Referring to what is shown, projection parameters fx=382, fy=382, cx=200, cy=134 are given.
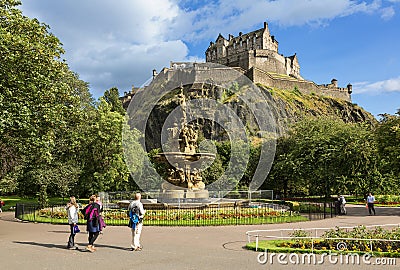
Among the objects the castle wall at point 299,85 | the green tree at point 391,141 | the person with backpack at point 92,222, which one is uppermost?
the castle wall at point 299,85

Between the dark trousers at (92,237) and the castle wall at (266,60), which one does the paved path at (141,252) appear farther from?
the castle wall at (266,60)

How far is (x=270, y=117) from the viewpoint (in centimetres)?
7719

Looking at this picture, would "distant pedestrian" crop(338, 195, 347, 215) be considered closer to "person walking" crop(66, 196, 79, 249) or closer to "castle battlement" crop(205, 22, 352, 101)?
"person walking" crop(66, 196, 79, 249)

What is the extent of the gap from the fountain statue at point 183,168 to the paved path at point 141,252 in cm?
691

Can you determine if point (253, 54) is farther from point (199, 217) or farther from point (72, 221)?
point (72, 221)

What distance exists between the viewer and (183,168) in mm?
23203

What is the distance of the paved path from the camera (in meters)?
8.96

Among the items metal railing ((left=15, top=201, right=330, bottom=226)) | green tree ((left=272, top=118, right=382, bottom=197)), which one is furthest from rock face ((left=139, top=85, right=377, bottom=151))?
metal railing ((left=15, top=201, right=330, bottom=226))

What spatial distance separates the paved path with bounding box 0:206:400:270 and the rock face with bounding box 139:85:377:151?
190 ft

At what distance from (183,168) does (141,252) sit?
12.7 m

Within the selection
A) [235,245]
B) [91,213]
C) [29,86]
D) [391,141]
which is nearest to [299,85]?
[391,141]

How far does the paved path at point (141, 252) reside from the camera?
8.96m

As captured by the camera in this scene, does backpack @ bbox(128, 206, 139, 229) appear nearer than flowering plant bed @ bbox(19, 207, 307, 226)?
Yes

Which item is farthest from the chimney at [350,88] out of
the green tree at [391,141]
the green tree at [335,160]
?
the green tree at [391,141]
